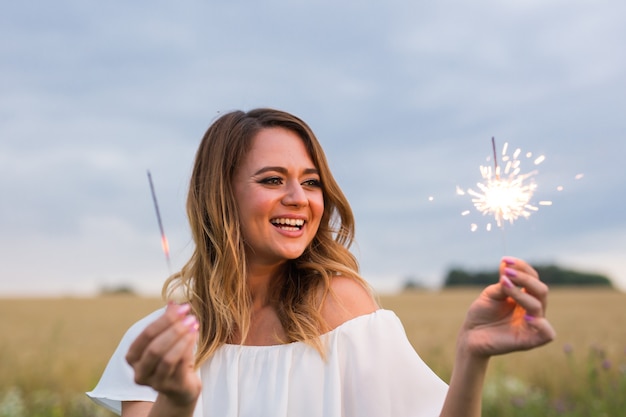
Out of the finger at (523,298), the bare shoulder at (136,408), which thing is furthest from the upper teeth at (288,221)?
the finger at (523,298)

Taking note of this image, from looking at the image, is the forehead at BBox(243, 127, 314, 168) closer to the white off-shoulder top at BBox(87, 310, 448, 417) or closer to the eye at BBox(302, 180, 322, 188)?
the eye at BBox(302, 180, 322, 188)

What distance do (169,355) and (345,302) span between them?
57.1 inches

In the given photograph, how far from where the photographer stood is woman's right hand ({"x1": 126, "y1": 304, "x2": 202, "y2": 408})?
2.20 m

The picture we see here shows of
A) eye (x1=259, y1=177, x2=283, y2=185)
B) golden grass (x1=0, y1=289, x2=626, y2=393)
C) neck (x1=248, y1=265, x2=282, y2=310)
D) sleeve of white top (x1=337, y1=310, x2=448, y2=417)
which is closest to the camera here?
sleeve of white top (x1=337, y1=310, x2=448, y2=417)

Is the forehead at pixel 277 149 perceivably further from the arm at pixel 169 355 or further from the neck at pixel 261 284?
the arm at pixel 169 355

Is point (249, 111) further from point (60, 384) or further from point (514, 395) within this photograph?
point (60, 384)

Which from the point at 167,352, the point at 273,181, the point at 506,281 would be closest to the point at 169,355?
the point at 167,352

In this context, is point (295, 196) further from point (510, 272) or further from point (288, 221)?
point (510, 272)

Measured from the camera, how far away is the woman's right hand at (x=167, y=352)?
220 centimetres

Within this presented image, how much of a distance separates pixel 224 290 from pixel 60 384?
5.71 m

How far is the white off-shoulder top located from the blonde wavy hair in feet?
0.31

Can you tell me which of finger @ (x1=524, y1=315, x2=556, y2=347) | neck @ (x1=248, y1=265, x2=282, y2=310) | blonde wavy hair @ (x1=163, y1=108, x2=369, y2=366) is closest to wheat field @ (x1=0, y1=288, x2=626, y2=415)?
blonde wavy hair @ (x1=163, y1=108, x2=369, y2=366)

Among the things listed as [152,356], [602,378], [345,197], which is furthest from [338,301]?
[602,378]

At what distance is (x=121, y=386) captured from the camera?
141 inches
